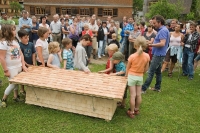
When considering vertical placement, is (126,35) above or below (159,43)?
above

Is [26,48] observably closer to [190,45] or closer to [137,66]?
[137,66]

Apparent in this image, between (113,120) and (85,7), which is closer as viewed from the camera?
(113,120)

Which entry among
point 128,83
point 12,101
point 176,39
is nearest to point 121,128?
point 128,83

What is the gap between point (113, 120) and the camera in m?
4.35

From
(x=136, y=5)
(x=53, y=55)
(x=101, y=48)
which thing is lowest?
(x=101, y=48)

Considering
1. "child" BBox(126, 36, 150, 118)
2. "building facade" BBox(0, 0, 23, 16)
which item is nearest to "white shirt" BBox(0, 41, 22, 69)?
"child" BBox(126, 36, 150, 118)

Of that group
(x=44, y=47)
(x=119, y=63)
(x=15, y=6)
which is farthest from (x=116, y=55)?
(x=15, y=6)

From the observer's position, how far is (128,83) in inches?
165

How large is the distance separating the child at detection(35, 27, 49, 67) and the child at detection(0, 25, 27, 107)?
465mm

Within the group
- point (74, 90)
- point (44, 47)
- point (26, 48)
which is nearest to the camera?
point (74, 90)

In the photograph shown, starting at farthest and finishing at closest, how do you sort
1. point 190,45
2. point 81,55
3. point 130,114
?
1. point 190,45
2. point 81,55
3. point 130,114

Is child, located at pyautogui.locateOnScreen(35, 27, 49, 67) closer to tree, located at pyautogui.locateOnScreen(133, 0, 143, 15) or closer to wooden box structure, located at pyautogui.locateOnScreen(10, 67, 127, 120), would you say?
wooden box structure, located at pyautogui.locateOnScreen(10, 67, 127, 120)

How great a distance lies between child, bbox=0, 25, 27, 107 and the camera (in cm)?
441

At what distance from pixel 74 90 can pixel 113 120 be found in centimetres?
116
